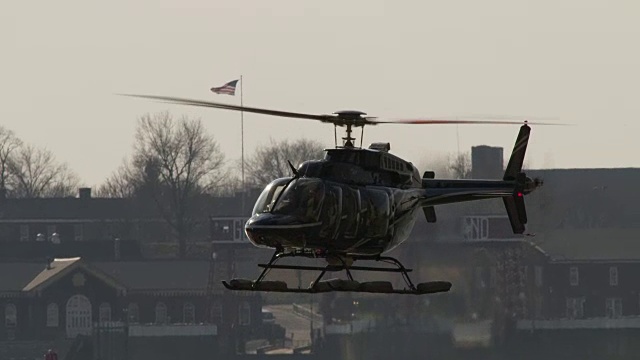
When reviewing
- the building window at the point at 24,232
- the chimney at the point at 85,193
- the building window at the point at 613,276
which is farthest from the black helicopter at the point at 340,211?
the chimney at the point at 85,193

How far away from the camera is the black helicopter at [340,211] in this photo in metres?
42.6

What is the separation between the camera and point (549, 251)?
13150 centimetres

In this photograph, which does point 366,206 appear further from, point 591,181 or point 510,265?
point 591,181

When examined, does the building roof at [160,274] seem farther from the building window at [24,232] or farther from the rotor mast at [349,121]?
the rotor mast at [349,121]

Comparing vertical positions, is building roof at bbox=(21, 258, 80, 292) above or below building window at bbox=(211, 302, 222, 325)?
above

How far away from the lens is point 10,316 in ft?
424

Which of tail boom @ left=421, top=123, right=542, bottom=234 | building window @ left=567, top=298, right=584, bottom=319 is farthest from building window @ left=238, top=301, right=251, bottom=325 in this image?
tail boom @ left=421, top=123, right=542, bottom=234

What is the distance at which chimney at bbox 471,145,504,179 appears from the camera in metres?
134

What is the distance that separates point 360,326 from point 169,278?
51.6 ft

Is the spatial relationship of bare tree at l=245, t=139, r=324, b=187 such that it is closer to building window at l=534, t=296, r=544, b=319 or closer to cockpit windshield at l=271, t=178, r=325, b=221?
building window at l=534, t=296, r=544, b=319

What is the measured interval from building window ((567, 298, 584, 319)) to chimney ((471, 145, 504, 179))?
26.6 feet

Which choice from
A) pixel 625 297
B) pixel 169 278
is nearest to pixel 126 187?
pixel 169 278

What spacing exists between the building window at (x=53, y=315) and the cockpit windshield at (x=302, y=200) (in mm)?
84856

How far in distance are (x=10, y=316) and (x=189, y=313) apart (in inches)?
387
